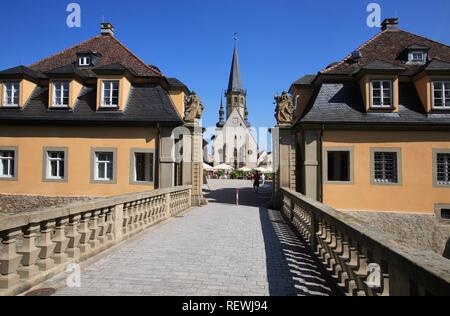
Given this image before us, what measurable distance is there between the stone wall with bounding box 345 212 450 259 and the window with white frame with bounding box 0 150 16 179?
18.1 metres

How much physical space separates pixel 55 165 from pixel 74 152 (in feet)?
4.94

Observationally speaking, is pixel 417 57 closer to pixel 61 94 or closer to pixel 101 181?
pixel 101 181

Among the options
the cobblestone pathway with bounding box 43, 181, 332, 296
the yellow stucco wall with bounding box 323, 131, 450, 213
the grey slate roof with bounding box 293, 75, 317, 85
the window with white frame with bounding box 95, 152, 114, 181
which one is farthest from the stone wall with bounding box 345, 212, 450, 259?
the window with white frame with bounding box 95, 152, 114, 181

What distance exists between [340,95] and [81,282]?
15.5 meters

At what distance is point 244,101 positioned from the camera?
295 ft

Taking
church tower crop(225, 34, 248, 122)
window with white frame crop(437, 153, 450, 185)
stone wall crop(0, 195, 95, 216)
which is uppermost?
church tower crop(225, 34, 248, 122)

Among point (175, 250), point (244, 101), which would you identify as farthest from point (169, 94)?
point (244, 101)

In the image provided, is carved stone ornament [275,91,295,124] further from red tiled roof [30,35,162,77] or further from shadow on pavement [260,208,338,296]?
shadow on pavement [260,208,338,296]

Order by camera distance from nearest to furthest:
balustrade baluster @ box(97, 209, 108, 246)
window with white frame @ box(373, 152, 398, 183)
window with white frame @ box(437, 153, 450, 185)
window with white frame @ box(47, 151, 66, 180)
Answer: balustrade baluster @ box(97, 209, 108, 246)
window with white frame @ box(437, 153, 450, 185)
window with white frame @ box(373, 152, 398, 183)
window with white frame @ box(47, 151, 66, 180)

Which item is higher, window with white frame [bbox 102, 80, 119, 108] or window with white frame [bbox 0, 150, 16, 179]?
window with white frame [bbox 102, 80, 119, 108]

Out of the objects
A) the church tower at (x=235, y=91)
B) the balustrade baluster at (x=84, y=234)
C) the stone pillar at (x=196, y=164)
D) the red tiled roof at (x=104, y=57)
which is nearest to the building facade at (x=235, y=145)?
the church tower at (x=235, y=91)

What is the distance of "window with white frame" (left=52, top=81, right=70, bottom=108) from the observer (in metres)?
17.5

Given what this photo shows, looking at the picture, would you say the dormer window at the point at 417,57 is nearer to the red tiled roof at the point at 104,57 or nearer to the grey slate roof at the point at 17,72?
the red tiled roof at the point at 104,57
